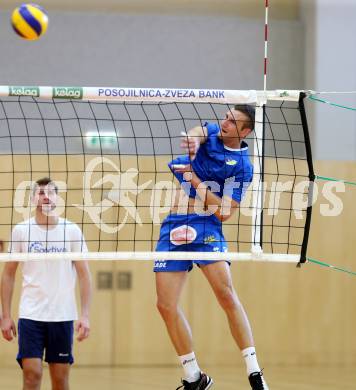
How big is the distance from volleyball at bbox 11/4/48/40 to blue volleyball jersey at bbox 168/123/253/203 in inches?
52.2

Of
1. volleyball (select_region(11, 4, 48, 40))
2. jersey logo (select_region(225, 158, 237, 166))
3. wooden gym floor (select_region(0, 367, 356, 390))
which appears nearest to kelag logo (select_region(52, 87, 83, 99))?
volleyball (select_region(11, 4, 48, 40))

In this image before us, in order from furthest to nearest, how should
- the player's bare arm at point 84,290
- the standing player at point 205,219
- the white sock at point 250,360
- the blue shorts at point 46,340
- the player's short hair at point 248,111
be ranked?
the player's bare arm at point 84,290, the blue shorts at point 46,340, the player's short hair at point 248,111, the standing player at point 205,219, the white sock at point 250,360

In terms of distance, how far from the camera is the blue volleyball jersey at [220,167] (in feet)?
21.2

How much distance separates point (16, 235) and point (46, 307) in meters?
0.57

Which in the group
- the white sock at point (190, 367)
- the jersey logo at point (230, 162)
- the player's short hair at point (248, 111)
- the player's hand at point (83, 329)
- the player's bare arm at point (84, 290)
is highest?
the player's short hair at point (248, 111)

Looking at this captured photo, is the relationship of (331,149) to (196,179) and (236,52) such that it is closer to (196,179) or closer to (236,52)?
(236,52)

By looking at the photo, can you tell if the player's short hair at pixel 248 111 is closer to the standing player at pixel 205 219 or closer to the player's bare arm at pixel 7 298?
the standing player at pixel 205 219

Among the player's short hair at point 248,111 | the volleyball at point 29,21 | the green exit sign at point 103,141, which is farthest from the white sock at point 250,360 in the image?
the green exit sign at point 103,141

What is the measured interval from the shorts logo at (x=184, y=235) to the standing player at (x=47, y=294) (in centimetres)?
69

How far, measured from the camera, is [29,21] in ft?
19.7

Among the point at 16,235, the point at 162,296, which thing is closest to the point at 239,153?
the point at 162,296

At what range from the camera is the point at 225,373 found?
10672 millimetres

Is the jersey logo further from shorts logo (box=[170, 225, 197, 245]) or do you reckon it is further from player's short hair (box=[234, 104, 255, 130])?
shorts logo (box=[170, 225, 197, 245])

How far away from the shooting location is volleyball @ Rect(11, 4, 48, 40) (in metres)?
6.00
